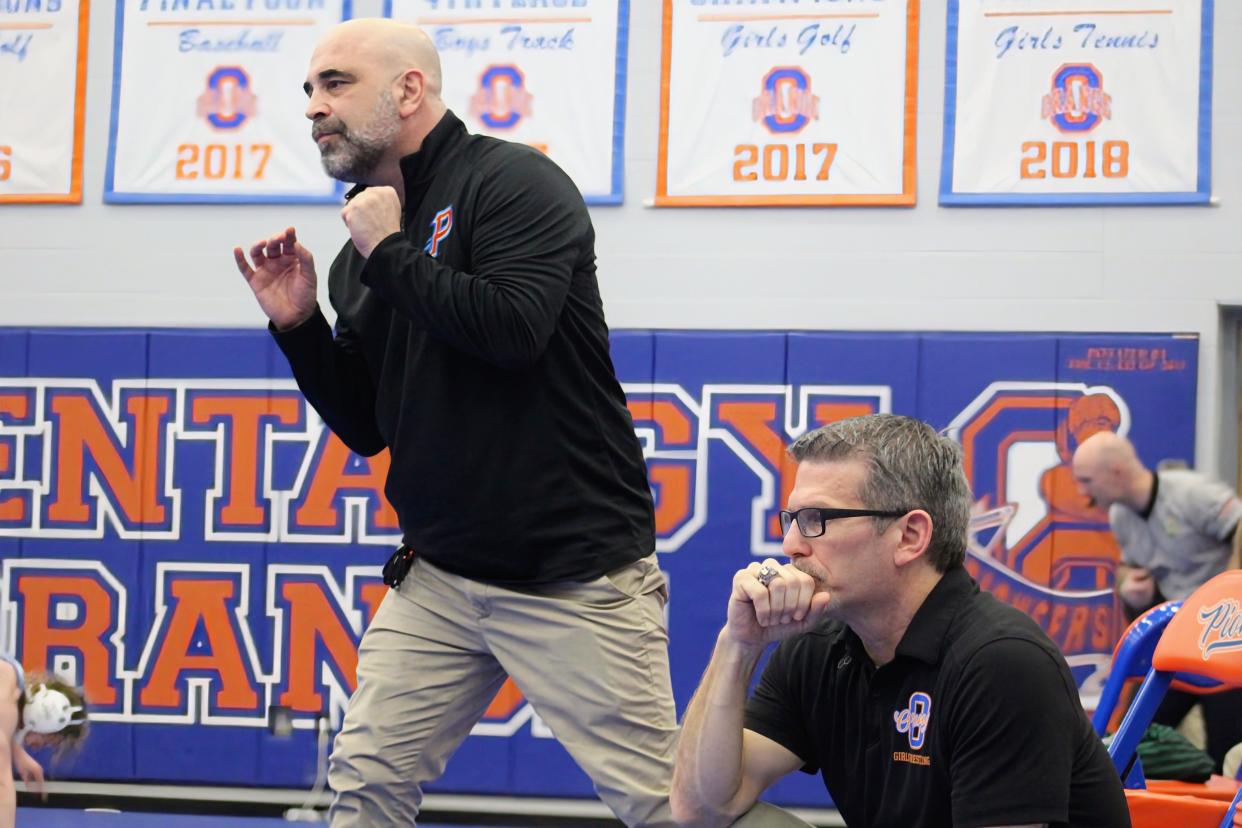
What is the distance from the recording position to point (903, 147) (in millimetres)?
5238

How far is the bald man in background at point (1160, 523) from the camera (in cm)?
455

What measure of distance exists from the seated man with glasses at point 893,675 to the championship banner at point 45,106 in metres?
4.47

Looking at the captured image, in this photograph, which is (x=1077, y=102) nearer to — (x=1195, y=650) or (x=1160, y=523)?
(x=1160, y=523)

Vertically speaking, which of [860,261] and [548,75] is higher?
[548,75]

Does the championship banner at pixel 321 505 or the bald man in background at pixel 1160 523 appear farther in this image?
the championship banner at pixel 321 505

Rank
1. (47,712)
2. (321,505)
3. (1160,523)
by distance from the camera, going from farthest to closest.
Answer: (321,505), (1160,523), (47,712)

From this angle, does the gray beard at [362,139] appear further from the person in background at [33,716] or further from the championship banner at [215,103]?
the championship banner at [215,103]

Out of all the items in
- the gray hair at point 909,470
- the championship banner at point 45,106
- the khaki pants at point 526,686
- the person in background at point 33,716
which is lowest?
the person in background at point 33,716

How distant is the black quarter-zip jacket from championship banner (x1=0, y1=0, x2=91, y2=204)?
358 centimetres

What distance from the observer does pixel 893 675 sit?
1.92 meters

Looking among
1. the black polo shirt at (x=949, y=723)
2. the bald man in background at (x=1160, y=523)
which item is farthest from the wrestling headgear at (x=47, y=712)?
the bald man in background at (x=1160, y=523)

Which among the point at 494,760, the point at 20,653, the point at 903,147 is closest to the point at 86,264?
the point at 20,653

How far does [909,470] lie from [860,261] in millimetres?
3454

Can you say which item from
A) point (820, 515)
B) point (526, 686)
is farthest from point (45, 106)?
point (820, 515)
